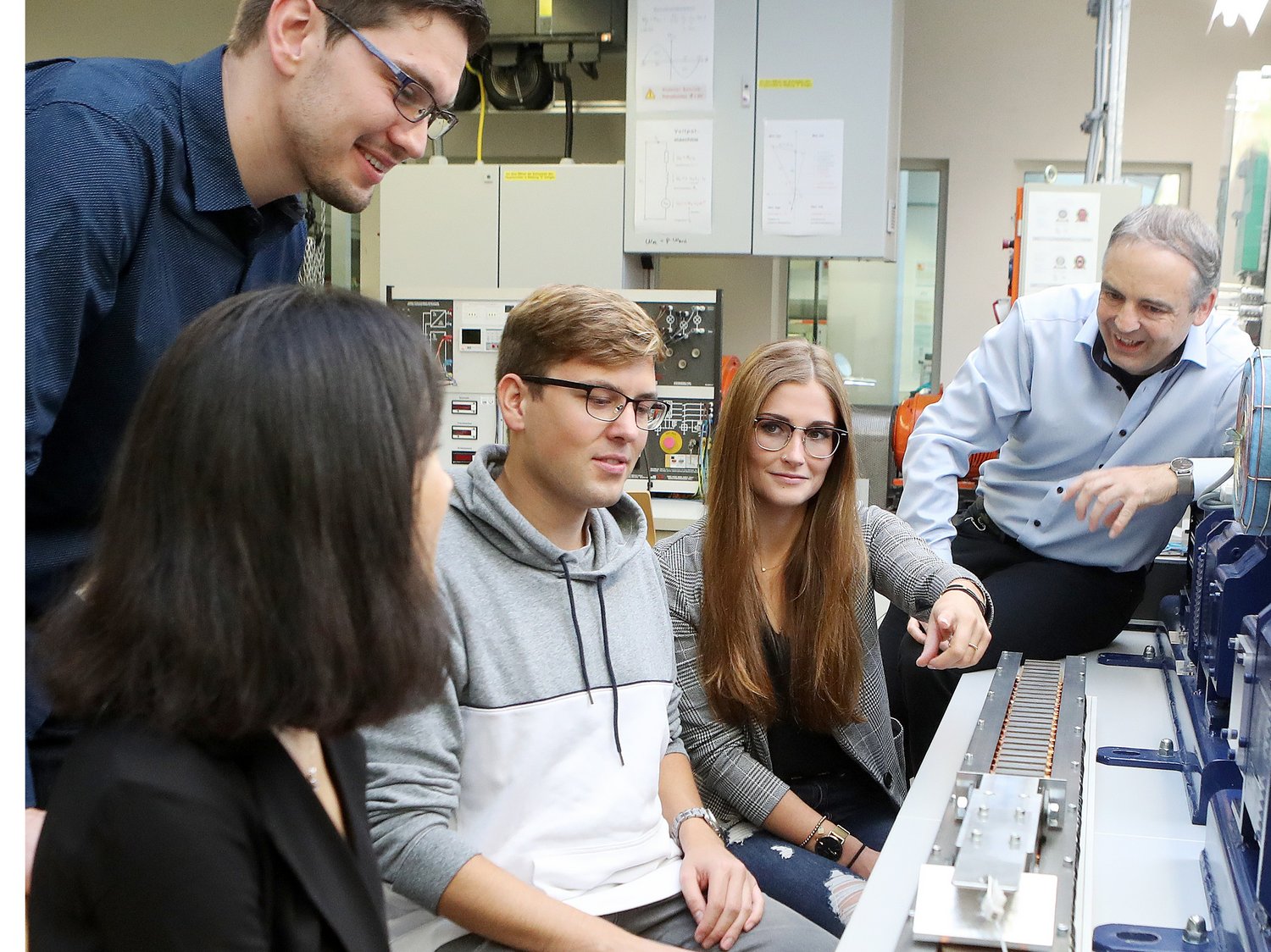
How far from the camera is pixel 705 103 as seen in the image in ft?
14.2

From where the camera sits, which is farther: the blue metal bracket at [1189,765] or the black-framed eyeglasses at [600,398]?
the black-framed eyeglasses at [600,398]

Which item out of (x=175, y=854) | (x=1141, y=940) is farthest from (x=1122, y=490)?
(x=175, y=854)

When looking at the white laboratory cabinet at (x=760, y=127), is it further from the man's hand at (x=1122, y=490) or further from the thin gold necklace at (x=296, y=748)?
the thin gold necklace at (x=296, y=748)

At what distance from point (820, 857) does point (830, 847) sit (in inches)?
0.8

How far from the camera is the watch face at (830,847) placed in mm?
1564

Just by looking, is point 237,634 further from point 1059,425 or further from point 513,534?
point 1059,425

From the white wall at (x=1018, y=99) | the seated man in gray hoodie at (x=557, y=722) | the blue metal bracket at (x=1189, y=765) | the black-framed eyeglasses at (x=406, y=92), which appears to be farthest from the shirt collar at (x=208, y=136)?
the white wall at (x=1018, y=99)

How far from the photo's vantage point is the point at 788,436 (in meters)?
1.74

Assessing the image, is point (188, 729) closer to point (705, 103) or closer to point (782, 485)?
point (782, 485)

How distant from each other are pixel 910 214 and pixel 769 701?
→ 5661mm

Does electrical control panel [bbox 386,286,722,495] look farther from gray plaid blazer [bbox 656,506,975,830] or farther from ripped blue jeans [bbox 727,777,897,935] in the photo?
ripped blue jeans [bbox 727,777,897,935]

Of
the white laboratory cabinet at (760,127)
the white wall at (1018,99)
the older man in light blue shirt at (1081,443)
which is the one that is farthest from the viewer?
the white wall at (1018,99)

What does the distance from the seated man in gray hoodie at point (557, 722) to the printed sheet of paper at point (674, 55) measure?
3.15 meters

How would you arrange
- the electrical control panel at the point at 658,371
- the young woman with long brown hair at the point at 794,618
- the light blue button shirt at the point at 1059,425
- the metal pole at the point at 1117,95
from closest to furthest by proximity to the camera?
the young woman with long brown hair at the point at 794,618
the light blue button shirt at the point at 1059,425
the metal pole at the point at 1117,95
the electrical control panel at the point at 658,371
